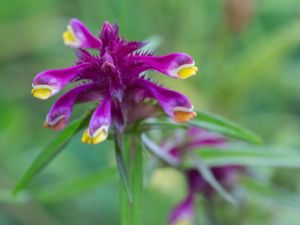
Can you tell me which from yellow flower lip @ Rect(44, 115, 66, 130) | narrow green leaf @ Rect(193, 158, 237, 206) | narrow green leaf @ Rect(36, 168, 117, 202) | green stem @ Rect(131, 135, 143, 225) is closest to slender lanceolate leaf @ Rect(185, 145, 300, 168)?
narrow green leaf @ Rect(193, 158, 237, 206)

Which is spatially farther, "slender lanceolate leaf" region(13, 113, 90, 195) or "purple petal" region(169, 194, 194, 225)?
"purple petal" region(169, 194, 194, 225)

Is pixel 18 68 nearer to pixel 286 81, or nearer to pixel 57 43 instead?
pixel 57 43

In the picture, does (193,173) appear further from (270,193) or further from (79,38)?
(79,38)

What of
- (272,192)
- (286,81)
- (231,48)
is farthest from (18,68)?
(272,192)

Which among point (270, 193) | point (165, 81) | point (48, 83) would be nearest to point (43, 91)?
point (48, 83)

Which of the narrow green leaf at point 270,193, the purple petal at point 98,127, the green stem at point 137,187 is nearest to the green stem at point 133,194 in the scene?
the green stem at point 137,187

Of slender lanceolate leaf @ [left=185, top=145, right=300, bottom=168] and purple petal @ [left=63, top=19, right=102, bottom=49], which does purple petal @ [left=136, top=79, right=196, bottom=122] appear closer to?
purple petal @ [left=63, top=19, right=102, bottom=49]
